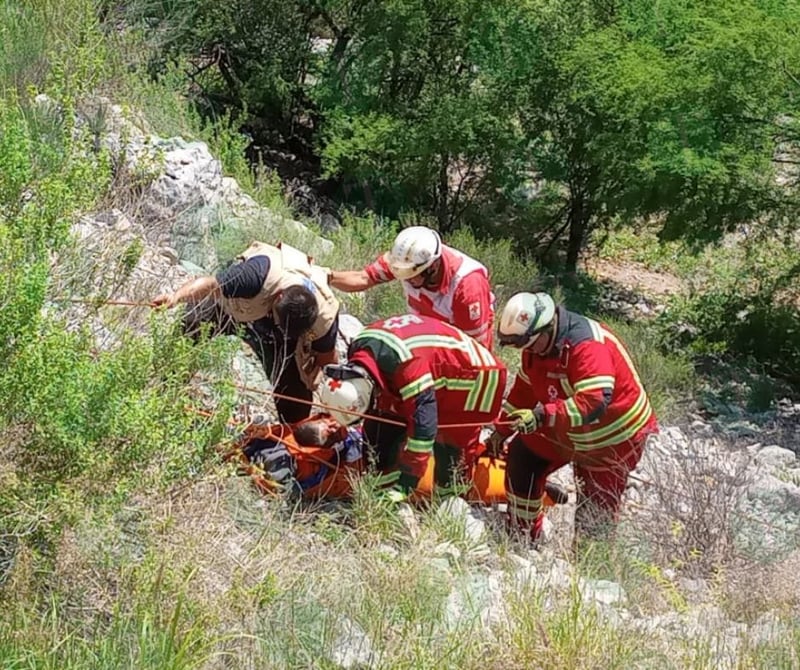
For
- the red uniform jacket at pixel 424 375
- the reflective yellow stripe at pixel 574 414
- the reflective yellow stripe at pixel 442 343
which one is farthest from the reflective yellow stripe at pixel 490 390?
the reflective yellow stripe at pixel 574 414

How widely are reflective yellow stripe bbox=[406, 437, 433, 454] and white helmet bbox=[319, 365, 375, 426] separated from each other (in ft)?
0.79

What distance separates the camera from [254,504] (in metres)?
4.05

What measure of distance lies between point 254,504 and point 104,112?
4.51 m

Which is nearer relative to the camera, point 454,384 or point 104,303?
point 104,303

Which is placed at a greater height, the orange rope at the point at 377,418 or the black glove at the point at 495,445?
the orange rope at the point at 377,418

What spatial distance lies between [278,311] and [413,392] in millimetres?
810

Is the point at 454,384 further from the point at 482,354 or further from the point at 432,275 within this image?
the point at 432,275

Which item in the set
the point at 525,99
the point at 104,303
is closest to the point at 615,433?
the point at 104,303

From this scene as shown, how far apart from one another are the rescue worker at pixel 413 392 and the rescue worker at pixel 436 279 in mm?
550

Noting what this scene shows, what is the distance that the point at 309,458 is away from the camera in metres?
4.72

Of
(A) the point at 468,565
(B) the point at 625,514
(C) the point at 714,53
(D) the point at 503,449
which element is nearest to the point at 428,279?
(D) the point at 503,449

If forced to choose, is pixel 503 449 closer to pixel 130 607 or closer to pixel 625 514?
pixel 625 514

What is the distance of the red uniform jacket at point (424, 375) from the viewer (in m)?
4.47

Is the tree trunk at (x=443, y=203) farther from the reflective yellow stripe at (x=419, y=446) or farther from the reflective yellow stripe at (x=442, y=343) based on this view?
the reflective yellow stripe at (x=419, y=446)
